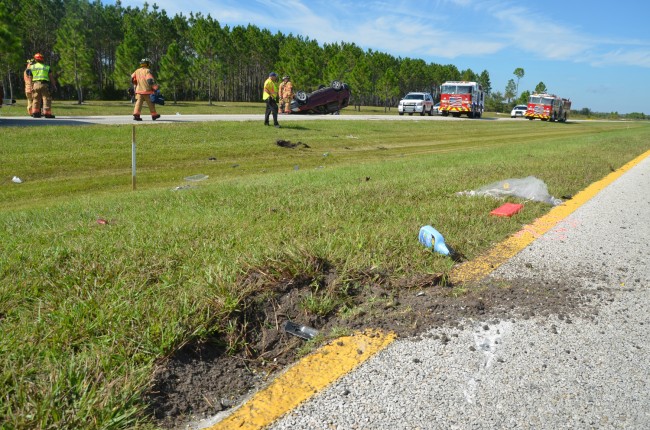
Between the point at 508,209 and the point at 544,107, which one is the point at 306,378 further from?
the point at 544,107

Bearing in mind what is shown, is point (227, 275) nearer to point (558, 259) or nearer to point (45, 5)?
point (558, 259)

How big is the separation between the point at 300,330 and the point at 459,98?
134 feet

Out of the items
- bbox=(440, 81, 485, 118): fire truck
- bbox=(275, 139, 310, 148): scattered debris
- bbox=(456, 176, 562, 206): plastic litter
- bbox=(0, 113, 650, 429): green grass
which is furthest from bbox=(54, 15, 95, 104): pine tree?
bbox=(456, 176, 562, 206): plastic litter

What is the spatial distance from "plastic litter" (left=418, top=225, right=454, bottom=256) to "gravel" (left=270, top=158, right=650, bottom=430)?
502 millimetres

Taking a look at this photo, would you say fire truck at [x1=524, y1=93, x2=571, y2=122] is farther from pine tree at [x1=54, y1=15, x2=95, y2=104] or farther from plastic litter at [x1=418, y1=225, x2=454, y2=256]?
plastic litter at [x1=418, y1=225, x2=454, y2=256]

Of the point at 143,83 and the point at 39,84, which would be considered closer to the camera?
the point at 143,83

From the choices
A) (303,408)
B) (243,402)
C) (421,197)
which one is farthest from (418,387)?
(421,197)

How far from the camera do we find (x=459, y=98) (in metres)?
40.9

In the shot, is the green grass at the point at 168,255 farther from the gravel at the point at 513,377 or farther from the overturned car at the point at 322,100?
the overturned car at the point at 322,100

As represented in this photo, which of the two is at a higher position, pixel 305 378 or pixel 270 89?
pixel 270 89

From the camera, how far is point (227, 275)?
9.83 ft

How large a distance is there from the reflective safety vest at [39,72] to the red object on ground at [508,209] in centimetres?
1590

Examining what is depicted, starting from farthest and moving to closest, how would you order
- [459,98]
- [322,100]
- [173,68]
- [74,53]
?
[173,68], [74,53], [459,98], [322,100]

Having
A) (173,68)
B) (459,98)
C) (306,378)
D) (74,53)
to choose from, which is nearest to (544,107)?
(459,98)
